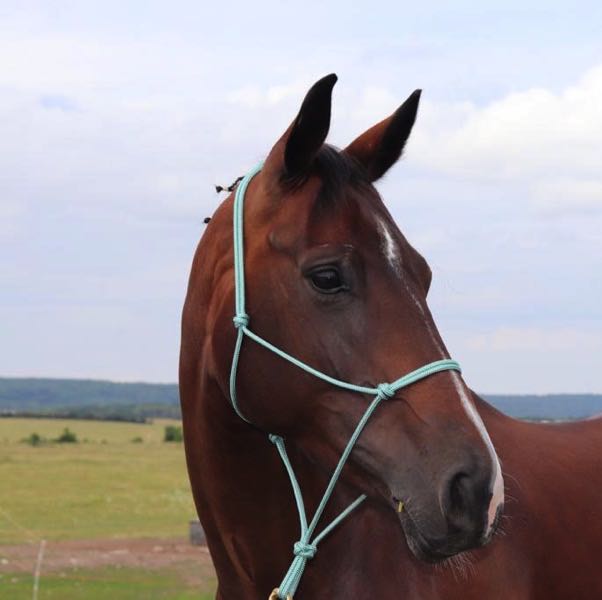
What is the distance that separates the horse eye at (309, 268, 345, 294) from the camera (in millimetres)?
3609

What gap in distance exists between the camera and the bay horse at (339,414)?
3.37 meters

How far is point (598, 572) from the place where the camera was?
15.1 ft

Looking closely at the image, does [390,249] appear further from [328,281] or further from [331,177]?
[331,177]

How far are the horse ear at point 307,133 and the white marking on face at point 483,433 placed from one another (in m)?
0.59

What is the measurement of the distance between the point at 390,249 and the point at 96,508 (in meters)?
29.4

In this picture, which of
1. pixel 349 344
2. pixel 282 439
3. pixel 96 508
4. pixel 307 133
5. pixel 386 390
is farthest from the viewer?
pixel 96 508

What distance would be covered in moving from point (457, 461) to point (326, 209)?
3.29ft

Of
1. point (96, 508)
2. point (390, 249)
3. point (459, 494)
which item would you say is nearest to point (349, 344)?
point (390, 249)

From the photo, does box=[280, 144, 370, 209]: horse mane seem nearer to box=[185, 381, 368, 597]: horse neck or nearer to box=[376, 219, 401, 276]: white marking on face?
box=[376, 219, 401, 276]: white marking on face

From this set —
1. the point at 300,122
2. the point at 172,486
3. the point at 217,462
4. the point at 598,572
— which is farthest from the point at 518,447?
the point at 172,486

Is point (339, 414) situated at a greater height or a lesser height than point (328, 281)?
lesser

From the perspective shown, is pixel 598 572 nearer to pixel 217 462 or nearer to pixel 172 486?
pixel 217 462

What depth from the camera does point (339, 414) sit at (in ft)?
11.9

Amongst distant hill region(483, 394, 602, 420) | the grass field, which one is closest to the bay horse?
the grass field
